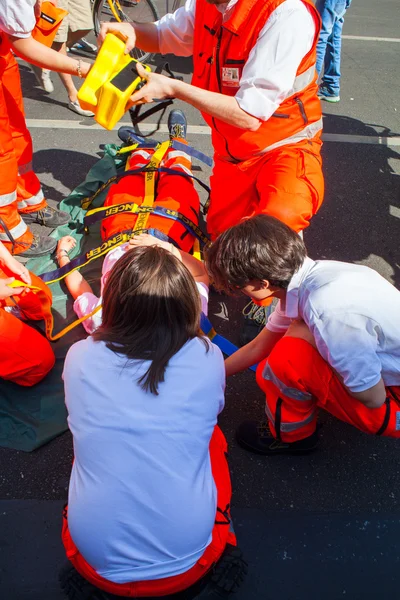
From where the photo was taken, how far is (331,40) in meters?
4.90

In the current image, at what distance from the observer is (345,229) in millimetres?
3525

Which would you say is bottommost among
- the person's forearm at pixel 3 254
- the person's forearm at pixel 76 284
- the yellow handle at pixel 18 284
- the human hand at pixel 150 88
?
the person's forearm at pixel 76 284

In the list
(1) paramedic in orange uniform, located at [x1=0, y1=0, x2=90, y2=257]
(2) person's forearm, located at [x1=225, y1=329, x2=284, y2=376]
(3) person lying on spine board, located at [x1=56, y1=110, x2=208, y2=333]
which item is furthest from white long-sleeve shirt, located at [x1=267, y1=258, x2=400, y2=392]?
(1) paramedic in orange uniform, located at [x1=0, y1=0, x2=90, y2=257]

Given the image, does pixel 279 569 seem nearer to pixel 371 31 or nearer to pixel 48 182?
pixel 48 182

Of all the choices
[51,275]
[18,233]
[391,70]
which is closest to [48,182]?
[18,233]

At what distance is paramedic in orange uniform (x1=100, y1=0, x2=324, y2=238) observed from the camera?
2186 millimetres

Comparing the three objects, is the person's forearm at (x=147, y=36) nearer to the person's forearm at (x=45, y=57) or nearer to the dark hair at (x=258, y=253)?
the person's forearm at (x=45, y=57)

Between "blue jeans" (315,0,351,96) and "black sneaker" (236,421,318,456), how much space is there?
4.05 meters

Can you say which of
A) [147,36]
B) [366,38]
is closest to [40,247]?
[147,36]

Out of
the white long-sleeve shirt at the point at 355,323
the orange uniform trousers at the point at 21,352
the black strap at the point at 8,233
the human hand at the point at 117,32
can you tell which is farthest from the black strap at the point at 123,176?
the white long-sleeve shirt at the point at 355,323

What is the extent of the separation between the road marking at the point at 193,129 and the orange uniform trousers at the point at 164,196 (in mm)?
1202

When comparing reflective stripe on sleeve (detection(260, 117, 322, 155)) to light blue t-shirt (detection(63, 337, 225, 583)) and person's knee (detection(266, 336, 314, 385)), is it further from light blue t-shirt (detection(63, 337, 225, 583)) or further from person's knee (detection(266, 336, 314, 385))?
light blue t-shirt (detection(63, 337, 225, 583))

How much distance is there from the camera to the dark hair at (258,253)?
1.82 metres

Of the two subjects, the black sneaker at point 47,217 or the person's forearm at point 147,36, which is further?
the black sneaker at point 47,217
